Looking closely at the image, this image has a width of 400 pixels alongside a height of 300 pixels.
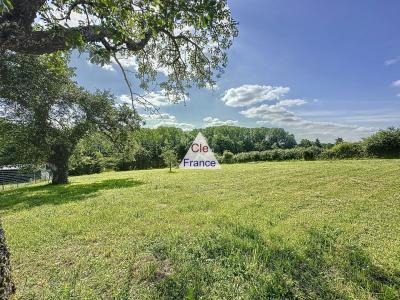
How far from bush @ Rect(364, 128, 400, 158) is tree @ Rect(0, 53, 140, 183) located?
22672 mm

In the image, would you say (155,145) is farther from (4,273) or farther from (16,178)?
(4,273)

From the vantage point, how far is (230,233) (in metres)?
5.26

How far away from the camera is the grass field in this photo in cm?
344

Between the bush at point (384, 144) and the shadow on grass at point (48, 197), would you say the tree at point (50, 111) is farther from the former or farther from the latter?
the bush at point (384, 144)

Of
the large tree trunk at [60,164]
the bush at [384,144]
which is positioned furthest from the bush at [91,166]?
the bush at [384,144]

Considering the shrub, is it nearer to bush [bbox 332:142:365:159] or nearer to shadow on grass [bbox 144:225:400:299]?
bush [bbox 332:142:365:159]

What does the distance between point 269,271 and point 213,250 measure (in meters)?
1.05

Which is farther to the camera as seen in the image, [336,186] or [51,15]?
[336,186]

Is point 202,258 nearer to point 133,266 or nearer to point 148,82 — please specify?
point 133,266

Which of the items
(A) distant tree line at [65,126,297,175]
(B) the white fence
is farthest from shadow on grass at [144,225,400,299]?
(B) the white fence

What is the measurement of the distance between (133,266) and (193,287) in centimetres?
112

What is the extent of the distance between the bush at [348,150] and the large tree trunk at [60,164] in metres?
26.1

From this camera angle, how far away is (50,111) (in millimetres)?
16125

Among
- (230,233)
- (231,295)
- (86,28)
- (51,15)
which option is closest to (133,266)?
(231,295)
